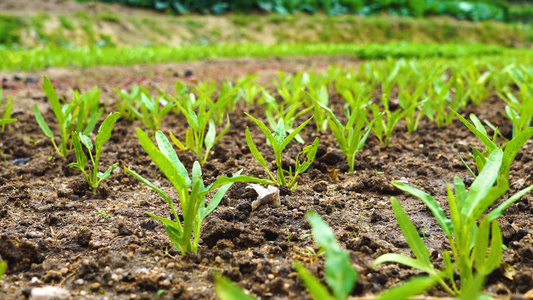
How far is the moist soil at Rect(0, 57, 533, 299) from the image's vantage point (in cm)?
120

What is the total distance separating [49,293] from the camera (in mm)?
1142

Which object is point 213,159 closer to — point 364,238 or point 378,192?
point 378,192

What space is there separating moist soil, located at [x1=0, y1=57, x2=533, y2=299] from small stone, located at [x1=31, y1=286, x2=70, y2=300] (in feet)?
0.11

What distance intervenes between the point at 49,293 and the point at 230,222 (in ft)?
2.07

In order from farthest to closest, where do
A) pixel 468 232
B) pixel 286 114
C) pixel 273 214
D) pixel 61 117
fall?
pixel 286 114, pixel 61 117, pixel 273 214, pixel 468 232

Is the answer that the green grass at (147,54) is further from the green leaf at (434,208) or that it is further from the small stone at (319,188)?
the green leaf at (434,208)

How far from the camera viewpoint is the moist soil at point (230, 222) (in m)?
1.20

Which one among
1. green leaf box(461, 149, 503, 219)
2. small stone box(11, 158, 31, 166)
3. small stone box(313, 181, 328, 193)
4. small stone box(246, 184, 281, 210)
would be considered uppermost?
green leaf box(461, 149, 503, 219)

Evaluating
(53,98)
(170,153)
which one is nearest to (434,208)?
(170,153)

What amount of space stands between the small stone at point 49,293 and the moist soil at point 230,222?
3cm

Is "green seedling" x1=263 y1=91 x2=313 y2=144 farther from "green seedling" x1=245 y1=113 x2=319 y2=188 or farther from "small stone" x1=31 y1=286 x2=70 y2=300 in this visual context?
"small stone" x1=31 y1=286 x2=70 y2=300

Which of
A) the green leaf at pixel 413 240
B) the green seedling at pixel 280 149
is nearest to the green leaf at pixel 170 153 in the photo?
the green seedling at pixel 280 149

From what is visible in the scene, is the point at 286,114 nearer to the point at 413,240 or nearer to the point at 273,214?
the point at 273,214

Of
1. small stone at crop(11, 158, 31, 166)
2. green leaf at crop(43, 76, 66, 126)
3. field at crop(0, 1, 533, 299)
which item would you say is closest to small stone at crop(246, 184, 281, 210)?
field at crop(0, 1, 533, 299)
